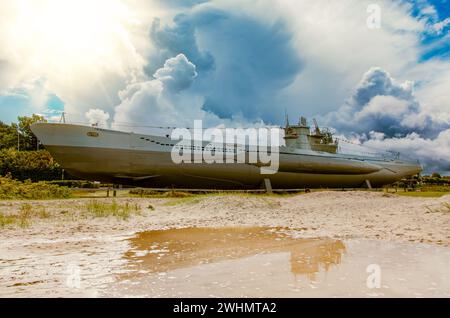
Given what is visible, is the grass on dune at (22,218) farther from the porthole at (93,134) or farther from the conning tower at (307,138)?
the conning tower at (307,138)

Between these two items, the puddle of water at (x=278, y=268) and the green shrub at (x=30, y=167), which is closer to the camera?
the puddle of water at (x=278, y=268)

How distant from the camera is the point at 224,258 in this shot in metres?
6.36

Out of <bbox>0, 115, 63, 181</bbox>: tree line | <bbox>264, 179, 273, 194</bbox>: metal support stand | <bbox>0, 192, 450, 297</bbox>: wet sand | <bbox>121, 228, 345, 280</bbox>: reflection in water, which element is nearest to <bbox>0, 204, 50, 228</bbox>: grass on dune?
<bbox>0, 192, 450, 297</bbox>: wet sand

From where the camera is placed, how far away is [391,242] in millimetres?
7793

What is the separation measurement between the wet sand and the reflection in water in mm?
20

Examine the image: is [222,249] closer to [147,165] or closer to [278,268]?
[278,268]

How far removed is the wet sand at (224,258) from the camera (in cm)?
442

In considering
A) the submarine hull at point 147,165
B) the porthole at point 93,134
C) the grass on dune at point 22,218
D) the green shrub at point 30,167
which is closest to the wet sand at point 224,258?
the grass on dune at point 22,218

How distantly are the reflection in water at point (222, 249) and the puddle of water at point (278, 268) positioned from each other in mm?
15

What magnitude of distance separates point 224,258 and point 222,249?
3.05ft

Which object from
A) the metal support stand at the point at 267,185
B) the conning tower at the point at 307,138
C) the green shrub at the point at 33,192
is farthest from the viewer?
the conning tower at the point at 307,138
